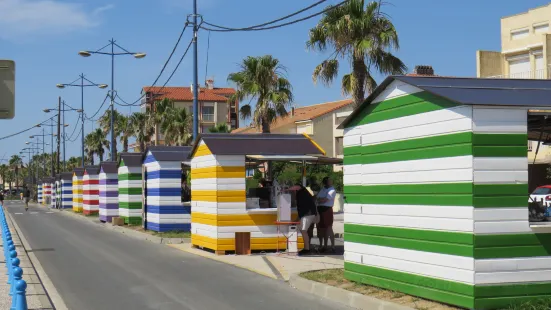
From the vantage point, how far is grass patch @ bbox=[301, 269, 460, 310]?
9567mm

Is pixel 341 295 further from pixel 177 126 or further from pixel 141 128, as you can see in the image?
pixel 141 128

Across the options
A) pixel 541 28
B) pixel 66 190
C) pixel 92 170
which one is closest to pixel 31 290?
pixel 92 170

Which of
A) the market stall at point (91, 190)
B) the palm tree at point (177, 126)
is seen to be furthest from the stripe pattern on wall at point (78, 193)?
the palm tree at point (177, 126)

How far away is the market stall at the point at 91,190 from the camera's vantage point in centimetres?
4350

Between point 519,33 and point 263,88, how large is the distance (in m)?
21.4

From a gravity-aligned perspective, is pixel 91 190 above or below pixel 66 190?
above

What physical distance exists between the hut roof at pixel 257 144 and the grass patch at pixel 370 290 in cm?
504

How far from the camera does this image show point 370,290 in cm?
1105

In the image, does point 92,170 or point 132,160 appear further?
point 92,170

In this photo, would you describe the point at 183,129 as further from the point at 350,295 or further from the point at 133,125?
the point at 350,295

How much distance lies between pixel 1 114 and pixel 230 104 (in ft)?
80.8

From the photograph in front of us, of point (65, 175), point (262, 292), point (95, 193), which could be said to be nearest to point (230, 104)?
point (95, 193)

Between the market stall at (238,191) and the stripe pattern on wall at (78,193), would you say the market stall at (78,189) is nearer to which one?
the stripe pattern on wall at (78,193)

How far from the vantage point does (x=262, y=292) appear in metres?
12.3
